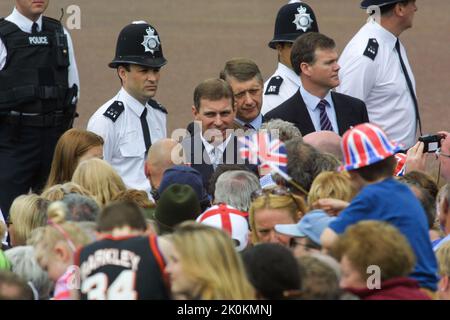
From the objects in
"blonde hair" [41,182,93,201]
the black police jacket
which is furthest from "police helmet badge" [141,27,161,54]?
"blonde hair" [41,182,93,201]

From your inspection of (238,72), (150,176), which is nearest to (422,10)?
(238,72)

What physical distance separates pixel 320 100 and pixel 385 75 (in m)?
0.88

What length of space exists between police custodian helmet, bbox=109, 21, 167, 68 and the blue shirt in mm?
3813

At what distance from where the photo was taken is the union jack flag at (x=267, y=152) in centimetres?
749

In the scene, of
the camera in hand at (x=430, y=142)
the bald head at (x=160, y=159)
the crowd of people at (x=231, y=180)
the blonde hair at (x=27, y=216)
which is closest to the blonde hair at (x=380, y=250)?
the crowd of people at (x=231, y=180)

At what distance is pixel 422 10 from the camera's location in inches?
842

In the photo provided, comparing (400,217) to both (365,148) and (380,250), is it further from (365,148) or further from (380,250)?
(380,250)

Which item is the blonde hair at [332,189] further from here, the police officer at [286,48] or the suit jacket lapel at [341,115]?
the police officer at [286,48]

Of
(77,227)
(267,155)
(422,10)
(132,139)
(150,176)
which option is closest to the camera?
(77,227)

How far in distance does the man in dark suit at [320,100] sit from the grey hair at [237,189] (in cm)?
199

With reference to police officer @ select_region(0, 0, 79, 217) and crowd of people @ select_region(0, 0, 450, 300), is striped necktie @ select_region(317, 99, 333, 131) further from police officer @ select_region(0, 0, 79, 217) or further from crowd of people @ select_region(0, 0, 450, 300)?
police officer @ select_region(0, 0, 79, 217)
